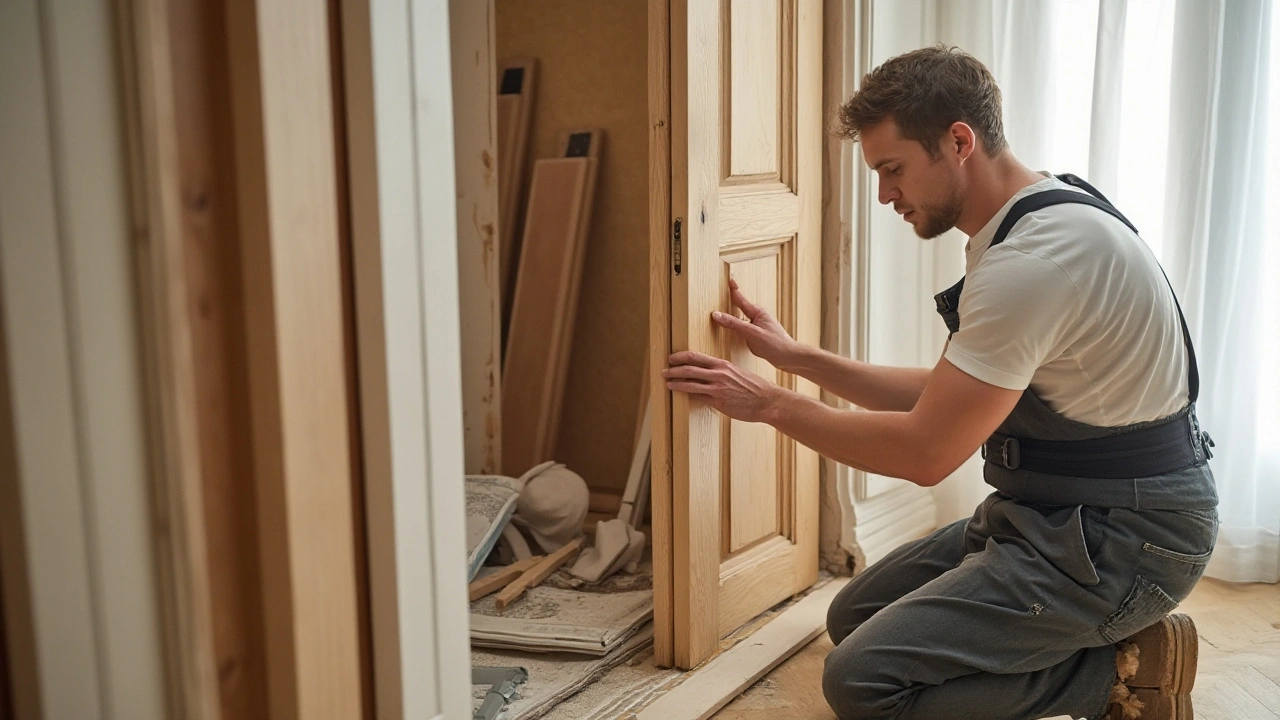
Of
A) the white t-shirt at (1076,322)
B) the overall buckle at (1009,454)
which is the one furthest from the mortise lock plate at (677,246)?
the overall buckle at (1009,454)

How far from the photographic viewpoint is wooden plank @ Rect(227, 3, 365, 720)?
1.28 meters

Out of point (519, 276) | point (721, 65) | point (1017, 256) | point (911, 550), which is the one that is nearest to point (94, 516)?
point (1017, 256)

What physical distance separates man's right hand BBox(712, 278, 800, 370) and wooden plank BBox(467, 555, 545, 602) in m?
1.04

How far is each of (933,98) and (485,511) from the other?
69.0 inches

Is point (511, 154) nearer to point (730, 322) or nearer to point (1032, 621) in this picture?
point (730, 322)

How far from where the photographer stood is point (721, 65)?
2.44 metres

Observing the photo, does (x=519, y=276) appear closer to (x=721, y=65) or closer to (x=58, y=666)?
(x=721, y=65)

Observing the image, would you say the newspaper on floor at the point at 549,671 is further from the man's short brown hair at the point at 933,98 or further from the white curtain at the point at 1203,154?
the white curtain at the point at 1203,154

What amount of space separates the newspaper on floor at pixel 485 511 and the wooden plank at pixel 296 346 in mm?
1617

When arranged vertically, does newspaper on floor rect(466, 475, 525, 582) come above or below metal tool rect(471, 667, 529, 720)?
above

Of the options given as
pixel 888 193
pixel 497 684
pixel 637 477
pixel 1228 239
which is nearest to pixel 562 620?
pixel 497 684

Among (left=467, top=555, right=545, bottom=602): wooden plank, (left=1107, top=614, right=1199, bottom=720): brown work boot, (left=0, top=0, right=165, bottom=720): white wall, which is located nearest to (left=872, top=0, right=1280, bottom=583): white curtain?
(left=1107, top=614, right=1199, bottom=720): brown work boot

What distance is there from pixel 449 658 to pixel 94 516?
574 mm

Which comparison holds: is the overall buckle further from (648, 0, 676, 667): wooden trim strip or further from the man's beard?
(648, 0, 676, 667): wooden trim strip
